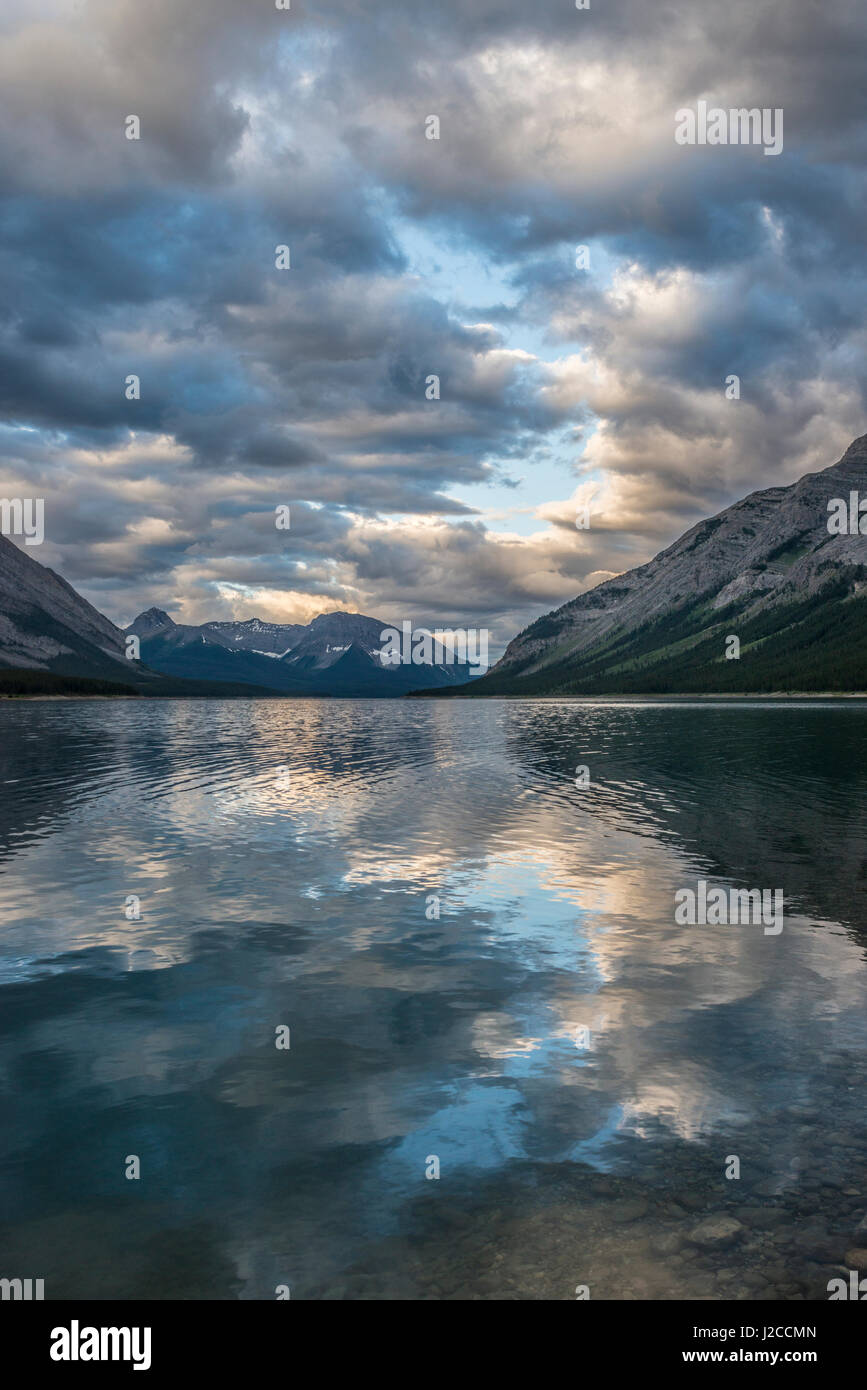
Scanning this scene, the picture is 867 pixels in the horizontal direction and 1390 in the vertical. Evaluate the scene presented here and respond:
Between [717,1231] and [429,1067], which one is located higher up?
[717,1231]

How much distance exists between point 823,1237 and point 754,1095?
15.0 ft

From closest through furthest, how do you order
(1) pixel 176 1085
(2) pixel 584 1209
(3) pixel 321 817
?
(2) pixel 584 1209 < (1) pixel 176 1085 < (3) pixel 321 817

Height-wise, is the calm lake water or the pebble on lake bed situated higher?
the pebble on lake bed

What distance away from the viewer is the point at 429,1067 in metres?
17.7

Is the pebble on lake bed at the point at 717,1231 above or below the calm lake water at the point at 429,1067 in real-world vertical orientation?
above

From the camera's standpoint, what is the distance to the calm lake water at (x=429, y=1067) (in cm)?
1144

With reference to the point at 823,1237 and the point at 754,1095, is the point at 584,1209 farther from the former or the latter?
the point at 754,1095

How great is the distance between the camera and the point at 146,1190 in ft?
43.3

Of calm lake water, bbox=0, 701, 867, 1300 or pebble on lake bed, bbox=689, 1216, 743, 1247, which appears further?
calm lake water, bbox=0, 701, 867, 1300

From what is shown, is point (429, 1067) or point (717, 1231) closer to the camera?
point (717, 1231)

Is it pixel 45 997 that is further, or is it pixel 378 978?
pixel 378 978

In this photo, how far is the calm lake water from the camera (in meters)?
11.4

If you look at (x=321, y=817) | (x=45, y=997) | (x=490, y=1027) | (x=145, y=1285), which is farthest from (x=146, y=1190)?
(x=321, y=817)

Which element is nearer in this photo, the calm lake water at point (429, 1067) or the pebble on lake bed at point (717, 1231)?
the pebble on lake bed at point (717, 1231)
